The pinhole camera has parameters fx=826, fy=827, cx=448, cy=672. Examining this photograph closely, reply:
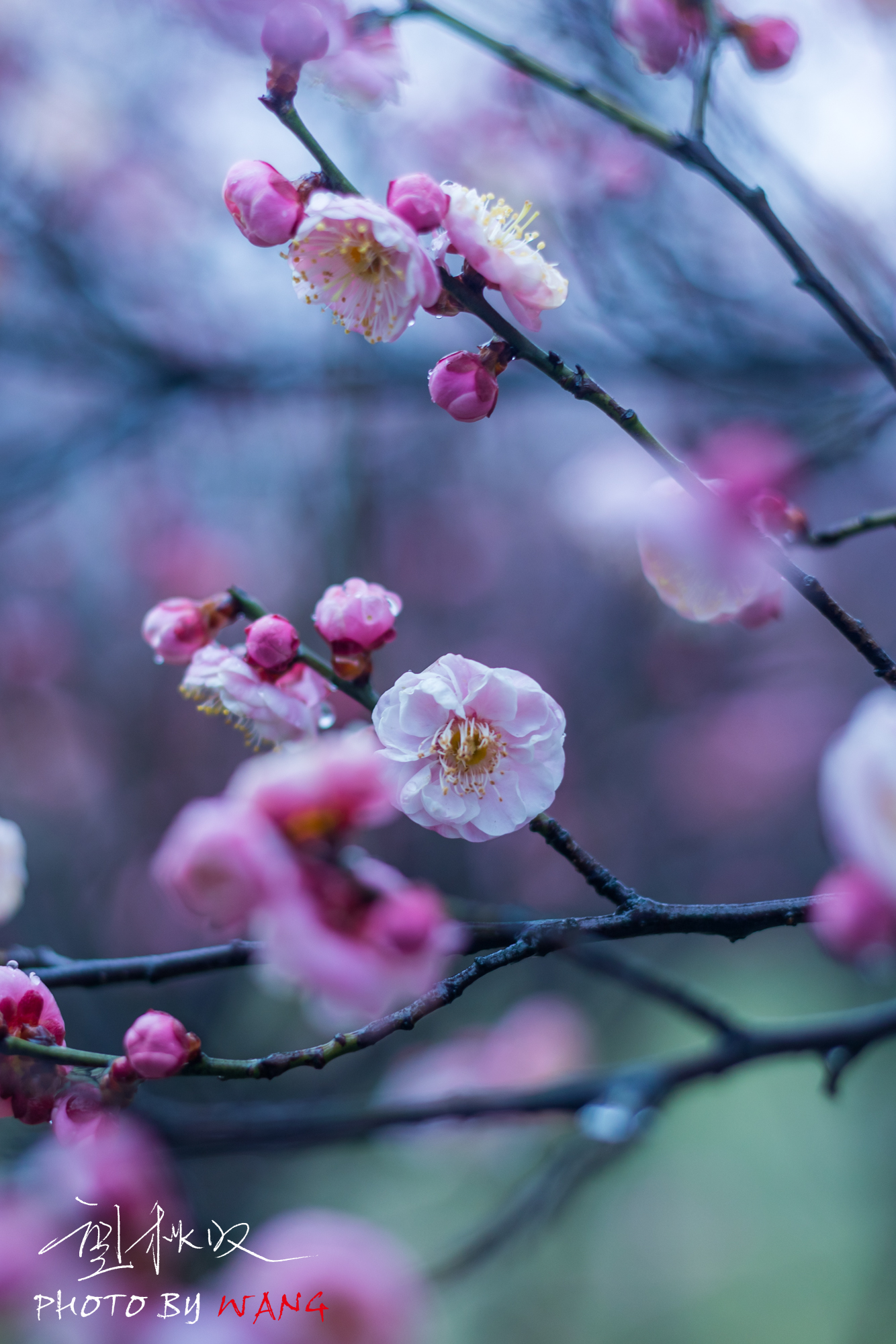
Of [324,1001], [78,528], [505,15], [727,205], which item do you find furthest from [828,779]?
[78,528]

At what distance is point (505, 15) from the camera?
1.46 meters

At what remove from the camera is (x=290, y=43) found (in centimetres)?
60

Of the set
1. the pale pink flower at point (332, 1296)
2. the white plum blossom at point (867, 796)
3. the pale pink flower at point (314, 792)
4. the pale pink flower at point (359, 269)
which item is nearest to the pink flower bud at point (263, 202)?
the pale pink flower at point (359, 269)

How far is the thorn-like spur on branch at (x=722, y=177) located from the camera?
67cm

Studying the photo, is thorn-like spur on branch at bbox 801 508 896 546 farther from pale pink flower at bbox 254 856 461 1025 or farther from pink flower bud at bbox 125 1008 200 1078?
pink flower bud at bbox 125 1008 200 1078

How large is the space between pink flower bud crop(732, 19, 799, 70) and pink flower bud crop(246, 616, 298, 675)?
825 mm

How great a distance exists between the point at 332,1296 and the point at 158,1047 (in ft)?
1.05

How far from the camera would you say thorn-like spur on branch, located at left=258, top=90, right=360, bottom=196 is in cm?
58

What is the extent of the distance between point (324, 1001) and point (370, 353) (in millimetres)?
1880

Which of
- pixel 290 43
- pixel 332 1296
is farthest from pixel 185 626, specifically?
pixel 332 1296

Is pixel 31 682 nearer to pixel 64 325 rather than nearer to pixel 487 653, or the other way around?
pixel 64 325

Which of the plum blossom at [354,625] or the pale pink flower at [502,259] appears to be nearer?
the pale pink flower at [502,259]

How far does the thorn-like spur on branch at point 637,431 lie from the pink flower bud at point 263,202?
4.7 inches

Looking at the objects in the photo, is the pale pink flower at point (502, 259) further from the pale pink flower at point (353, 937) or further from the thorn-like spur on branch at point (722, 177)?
the pale pink flower at point (353, 937)
